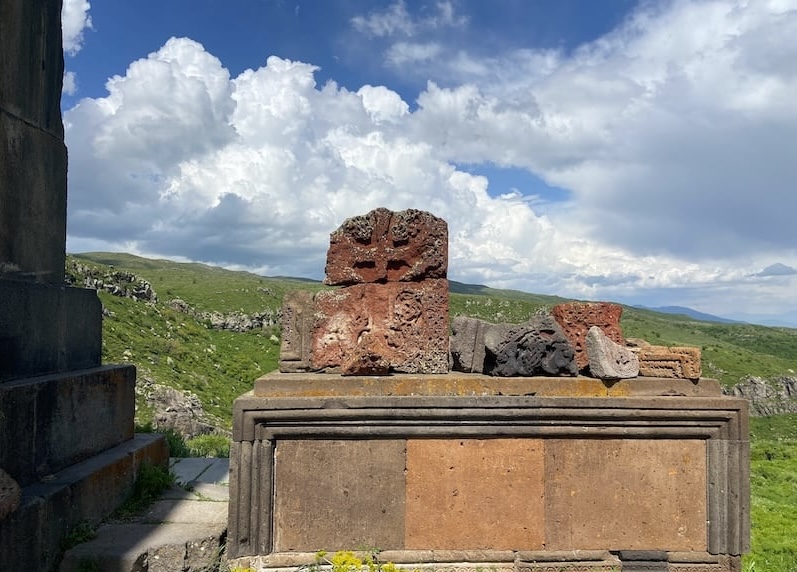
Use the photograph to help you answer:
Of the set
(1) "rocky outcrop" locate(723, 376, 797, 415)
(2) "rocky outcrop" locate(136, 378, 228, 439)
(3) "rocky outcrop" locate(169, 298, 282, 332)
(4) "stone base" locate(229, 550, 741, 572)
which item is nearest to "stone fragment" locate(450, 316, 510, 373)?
(4) "stone base" locate(229, 550, 741, 572)

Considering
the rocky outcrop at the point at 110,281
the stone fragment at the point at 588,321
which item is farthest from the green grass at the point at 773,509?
the rocky outcrop at the point at 110,281

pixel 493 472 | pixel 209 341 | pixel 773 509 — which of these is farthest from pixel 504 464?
pixel 209 341

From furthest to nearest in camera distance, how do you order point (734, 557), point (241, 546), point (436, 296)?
point (436, 296) → point (734, 557) → point (241, 546)

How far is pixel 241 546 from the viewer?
3.53 metres

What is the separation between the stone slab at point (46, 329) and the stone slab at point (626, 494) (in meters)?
3.34

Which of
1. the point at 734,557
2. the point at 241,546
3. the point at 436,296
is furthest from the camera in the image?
the point at 436,296

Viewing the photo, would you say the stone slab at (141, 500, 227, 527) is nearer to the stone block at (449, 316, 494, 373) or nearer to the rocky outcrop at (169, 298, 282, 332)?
the stone block at (449, 316, 494, 373)

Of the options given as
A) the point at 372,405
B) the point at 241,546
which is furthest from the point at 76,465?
the point at 372,405

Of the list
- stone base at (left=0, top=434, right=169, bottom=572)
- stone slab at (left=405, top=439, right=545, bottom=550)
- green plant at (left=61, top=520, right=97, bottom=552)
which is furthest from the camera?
stone slab at (left=405, top=439, right=545, bottom=550)

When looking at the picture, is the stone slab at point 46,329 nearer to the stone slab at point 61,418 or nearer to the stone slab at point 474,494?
the stone slab at point 61,418

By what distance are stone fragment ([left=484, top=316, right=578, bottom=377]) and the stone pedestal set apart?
11cm

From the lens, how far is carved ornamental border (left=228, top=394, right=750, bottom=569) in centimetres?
357

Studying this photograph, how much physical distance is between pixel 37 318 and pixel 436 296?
2639 millimetres

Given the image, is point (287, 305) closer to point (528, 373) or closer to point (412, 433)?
point (412, 433)
